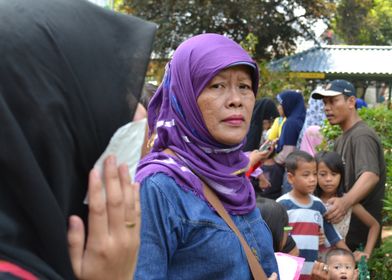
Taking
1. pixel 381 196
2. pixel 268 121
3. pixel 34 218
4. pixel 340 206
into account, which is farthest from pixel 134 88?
pixel 268 121

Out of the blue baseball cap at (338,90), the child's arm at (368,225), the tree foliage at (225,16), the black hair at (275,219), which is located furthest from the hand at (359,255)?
the tree foliage at (225,16)

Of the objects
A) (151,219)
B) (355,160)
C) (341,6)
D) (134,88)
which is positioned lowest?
(341,6)

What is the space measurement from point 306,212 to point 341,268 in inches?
16.8

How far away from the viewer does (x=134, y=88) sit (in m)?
1.40

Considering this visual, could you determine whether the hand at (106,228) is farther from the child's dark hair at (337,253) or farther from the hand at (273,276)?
the child's dark hair at (337,253)

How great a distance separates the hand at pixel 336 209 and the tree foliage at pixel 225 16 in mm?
17558

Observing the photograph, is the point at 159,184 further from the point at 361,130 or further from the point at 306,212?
the point at 361,130

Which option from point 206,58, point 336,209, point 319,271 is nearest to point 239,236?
point 206,58

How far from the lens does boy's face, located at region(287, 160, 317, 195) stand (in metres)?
4.79

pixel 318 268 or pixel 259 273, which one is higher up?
pixel 259 273

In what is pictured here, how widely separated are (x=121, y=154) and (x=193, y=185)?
100 centimetres

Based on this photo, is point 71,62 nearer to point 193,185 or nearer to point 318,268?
point 193,185

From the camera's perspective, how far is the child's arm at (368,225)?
5102 millimetres

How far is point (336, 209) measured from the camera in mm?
4855
